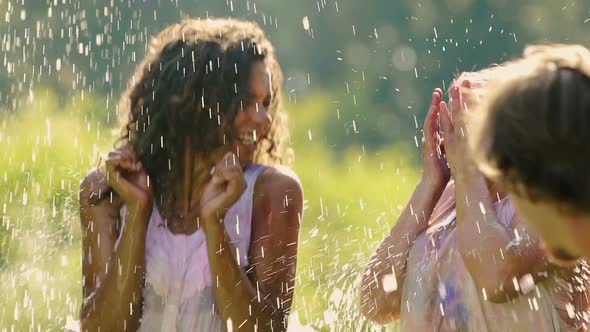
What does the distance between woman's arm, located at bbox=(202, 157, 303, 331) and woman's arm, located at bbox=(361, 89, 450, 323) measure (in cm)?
30

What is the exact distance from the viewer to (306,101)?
2205 cm

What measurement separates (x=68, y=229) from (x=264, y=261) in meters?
4.57

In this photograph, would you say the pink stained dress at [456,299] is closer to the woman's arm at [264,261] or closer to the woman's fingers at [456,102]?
the woman's fingers at [456,102]

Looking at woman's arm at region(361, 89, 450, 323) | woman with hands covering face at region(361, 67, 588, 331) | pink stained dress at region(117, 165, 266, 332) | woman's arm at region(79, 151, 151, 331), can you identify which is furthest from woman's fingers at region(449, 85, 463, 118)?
woman's arm at region(79, 151, 151, 331)

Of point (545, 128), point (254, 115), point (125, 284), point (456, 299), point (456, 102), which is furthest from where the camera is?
point (254, 115)

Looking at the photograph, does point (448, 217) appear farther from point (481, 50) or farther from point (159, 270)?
point (481, 50)

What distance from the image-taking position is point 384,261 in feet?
14.3

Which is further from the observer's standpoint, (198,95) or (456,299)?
(198,95)

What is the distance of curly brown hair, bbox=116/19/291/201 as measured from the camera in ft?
15.0

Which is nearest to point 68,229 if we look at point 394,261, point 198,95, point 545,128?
point 198,95

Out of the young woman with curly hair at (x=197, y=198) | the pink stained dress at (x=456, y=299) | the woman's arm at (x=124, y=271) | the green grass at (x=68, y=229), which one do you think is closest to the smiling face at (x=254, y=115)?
the young woman with curly hair at (x=197, y=198)

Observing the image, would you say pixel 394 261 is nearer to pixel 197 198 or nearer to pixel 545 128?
pixel 197 198

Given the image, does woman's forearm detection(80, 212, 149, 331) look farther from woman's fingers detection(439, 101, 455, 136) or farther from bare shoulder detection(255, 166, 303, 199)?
woman's fingers detection(439, 101, 455, 136)

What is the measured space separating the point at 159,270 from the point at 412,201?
0.94 m
